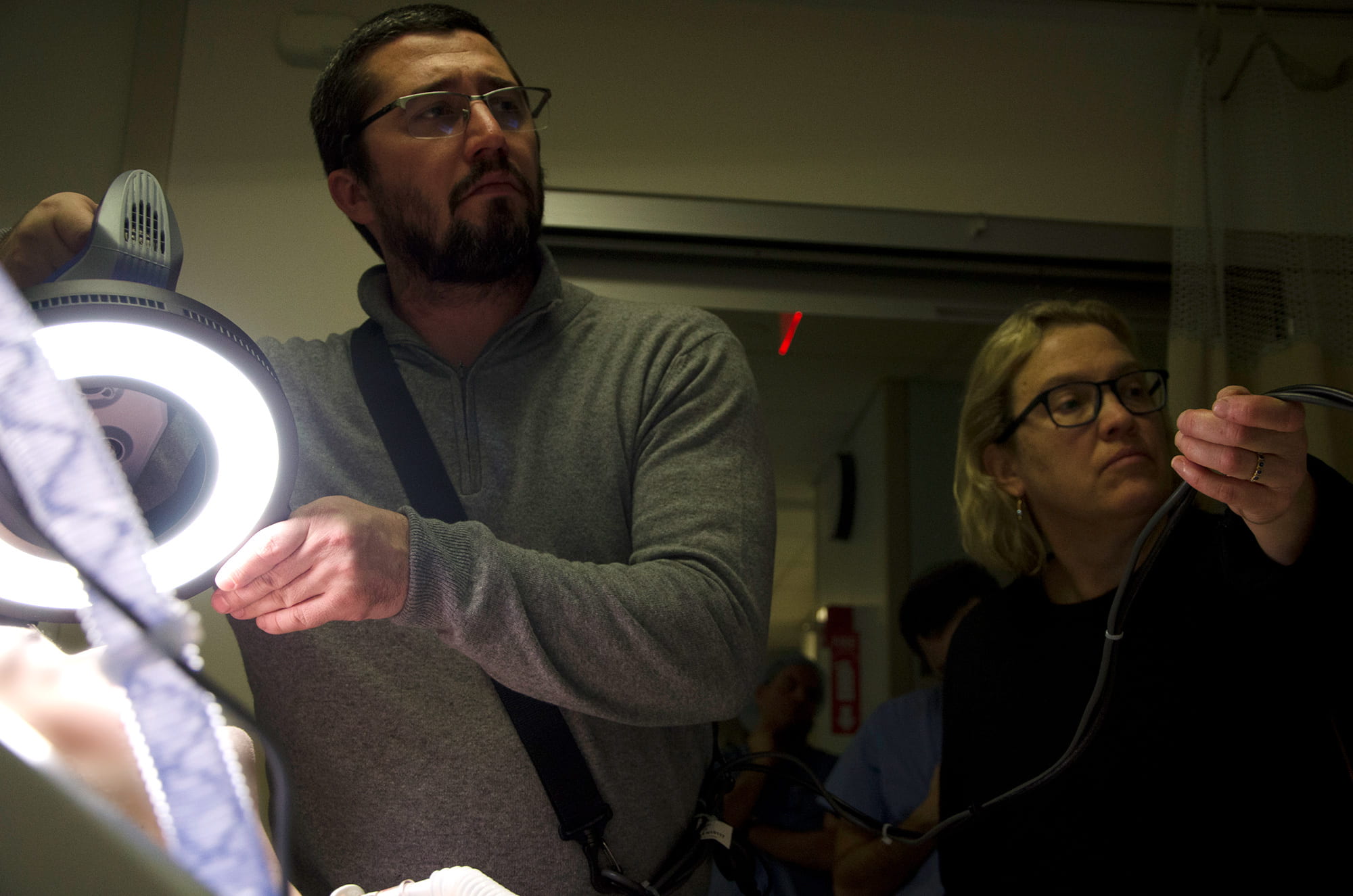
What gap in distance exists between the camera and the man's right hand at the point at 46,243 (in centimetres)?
57

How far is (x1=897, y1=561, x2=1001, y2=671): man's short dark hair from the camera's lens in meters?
1.96

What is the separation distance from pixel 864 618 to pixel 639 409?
4.54 ft

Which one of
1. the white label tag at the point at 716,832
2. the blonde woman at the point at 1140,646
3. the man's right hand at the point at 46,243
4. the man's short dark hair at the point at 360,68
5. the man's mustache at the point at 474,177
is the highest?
the man's short dark hair at the point at 360,68

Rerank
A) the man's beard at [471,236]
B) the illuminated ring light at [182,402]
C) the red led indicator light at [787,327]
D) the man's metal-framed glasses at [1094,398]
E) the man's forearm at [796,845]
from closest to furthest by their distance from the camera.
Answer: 1. the illuminated ring light at [182,402]
2. the man's beard at [471,236]
3. the man's metal-framed glasses at [1094,398]
4. the man's forearm at [796,845]
5. the red led indicator light at [787,327]

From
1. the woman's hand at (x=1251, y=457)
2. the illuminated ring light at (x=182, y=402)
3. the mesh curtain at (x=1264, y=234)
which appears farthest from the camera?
the mesh curtain at (x=1264, y=234)

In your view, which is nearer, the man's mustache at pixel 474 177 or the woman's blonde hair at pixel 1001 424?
the man's mustache at pixel 474 177

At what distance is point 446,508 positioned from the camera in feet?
3.04

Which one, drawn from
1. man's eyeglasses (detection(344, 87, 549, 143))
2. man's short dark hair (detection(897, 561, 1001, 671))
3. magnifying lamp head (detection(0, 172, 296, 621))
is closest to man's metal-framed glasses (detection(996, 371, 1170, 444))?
man's short dark hair (detection(897, 561, 1001, 671))

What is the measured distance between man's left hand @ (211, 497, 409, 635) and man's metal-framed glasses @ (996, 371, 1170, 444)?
0.97 meters

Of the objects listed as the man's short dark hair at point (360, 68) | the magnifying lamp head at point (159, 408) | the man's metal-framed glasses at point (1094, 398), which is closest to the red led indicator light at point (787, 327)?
the man's metal-framed glasses at point (1094, 398)

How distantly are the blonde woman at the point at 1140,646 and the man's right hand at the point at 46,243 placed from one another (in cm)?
75

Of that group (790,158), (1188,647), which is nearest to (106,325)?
(1188,647)

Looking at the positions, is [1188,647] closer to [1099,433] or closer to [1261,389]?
[1099,433]

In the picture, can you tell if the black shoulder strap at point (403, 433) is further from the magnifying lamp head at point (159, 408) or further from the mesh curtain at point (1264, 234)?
the mesh curtain at point (1264, 234)
